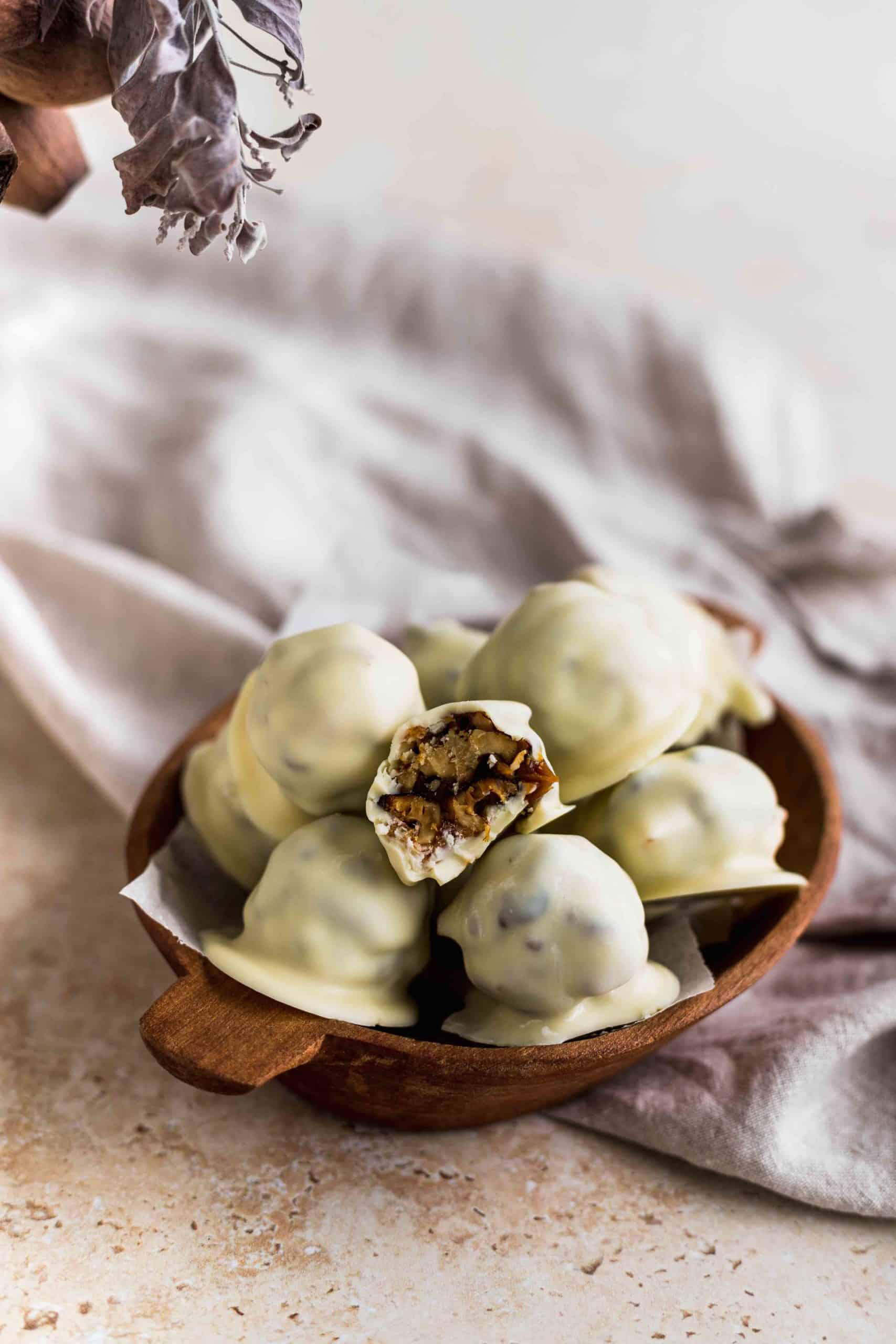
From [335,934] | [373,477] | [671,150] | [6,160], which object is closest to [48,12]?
[6,160]

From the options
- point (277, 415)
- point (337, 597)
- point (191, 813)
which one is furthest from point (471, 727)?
point (277, 415)

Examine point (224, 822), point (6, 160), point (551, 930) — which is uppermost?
point (6, 160)

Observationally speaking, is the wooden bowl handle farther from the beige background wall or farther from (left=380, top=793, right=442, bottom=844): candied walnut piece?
the beige background wall

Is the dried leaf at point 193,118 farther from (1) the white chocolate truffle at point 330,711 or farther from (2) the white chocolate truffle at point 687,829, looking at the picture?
(2) the white chocolate truffle at point 687,829

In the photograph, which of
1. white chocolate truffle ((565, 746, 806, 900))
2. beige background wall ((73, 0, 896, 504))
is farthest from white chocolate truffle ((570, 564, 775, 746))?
beige background wall ((73, 0, 896, 504))

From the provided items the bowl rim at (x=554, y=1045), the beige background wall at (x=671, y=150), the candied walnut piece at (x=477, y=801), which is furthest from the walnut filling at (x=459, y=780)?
the beige background wall at (x=671, y=150)

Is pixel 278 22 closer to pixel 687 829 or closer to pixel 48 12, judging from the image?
pixel 48 12

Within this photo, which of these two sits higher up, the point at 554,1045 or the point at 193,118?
the point at 193,118
